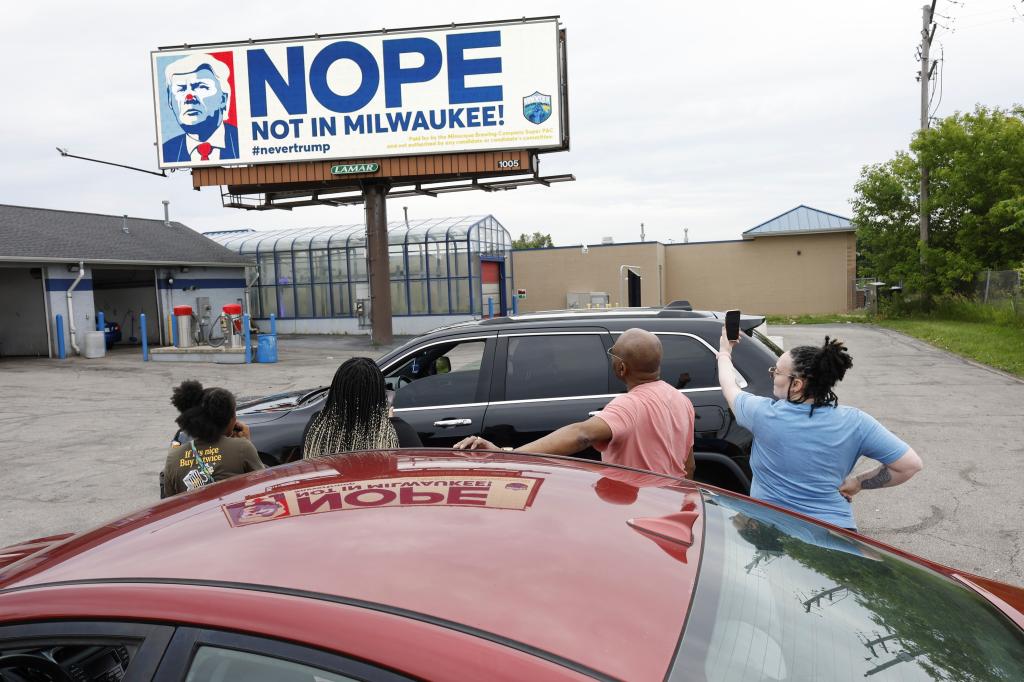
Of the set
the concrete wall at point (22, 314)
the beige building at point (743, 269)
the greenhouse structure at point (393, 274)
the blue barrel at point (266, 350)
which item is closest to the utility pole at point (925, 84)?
the beige building at point (743, 269)

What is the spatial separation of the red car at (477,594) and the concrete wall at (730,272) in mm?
35661

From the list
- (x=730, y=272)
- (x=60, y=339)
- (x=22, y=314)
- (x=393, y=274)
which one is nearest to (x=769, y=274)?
(x=730, y=272)

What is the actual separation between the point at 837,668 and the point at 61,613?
158 centimetres

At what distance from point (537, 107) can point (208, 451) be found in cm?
2154

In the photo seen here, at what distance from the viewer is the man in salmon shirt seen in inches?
140

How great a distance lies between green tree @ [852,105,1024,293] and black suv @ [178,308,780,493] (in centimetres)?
2352

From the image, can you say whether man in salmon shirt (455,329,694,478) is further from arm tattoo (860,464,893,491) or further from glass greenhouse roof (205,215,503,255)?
glass greenhouse roof (205,215,503,255)

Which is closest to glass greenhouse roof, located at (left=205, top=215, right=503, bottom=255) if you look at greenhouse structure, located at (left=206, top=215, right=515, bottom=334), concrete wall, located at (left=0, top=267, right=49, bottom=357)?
greenhouse structure, located at (left=206, top=215, right=515, bottom=334)

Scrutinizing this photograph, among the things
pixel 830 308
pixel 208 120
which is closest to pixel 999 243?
pixel 830 308

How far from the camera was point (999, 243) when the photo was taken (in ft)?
88.7

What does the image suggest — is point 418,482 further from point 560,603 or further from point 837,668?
point 837,668

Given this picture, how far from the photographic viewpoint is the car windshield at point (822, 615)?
1.47m

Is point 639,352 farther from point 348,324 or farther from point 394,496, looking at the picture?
point 348,324

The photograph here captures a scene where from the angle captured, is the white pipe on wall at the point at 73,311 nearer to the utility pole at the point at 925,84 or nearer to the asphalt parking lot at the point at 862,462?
the asphalt parking lot at the point at 862,462
